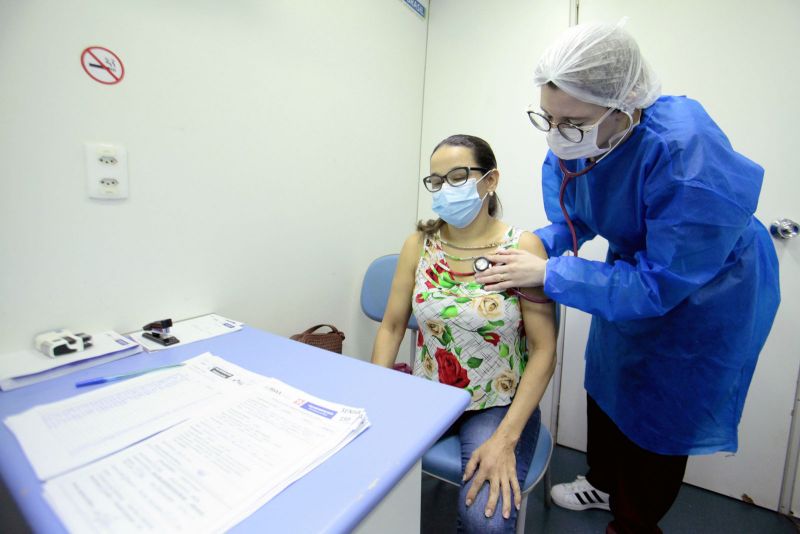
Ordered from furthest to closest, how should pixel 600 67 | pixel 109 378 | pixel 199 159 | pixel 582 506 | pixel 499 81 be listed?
1. pixel 499 81
2. pixel 582 506
3. pixel 199 159
4. pixel 600 67
5. pixel 109 378

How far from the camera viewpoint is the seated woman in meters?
1.09

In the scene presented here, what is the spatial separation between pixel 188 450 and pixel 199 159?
879mm

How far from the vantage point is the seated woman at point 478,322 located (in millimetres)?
1087

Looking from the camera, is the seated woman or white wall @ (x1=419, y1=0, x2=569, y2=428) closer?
the seated woman

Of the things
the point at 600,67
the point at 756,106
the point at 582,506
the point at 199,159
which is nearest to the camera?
the point at 600,67

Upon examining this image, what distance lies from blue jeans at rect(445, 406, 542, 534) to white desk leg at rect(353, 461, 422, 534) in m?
0.26

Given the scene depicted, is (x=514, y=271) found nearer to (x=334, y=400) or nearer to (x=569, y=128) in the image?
(x=569, y=128)

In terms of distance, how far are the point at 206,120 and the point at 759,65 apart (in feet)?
6.62

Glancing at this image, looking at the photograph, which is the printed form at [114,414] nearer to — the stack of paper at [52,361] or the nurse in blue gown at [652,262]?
the stack of paper at [52,361]

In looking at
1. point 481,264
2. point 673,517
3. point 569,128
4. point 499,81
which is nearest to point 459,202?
point 481,264

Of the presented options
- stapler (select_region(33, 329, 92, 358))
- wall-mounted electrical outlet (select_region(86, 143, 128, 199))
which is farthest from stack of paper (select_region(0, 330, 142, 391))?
wall-mounted electrical outlet (select_region(86, 143, 128, 199))

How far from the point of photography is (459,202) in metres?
1.17

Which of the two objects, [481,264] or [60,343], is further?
[481,264]

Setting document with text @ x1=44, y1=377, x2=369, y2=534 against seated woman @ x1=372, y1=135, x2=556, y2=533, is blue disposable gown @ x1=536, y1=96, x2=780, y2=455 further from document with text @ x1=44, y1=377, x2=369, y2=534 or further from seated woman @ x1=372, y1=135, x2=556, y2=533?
document with text @ x1=44, y1=377, x2=369, y2=534
